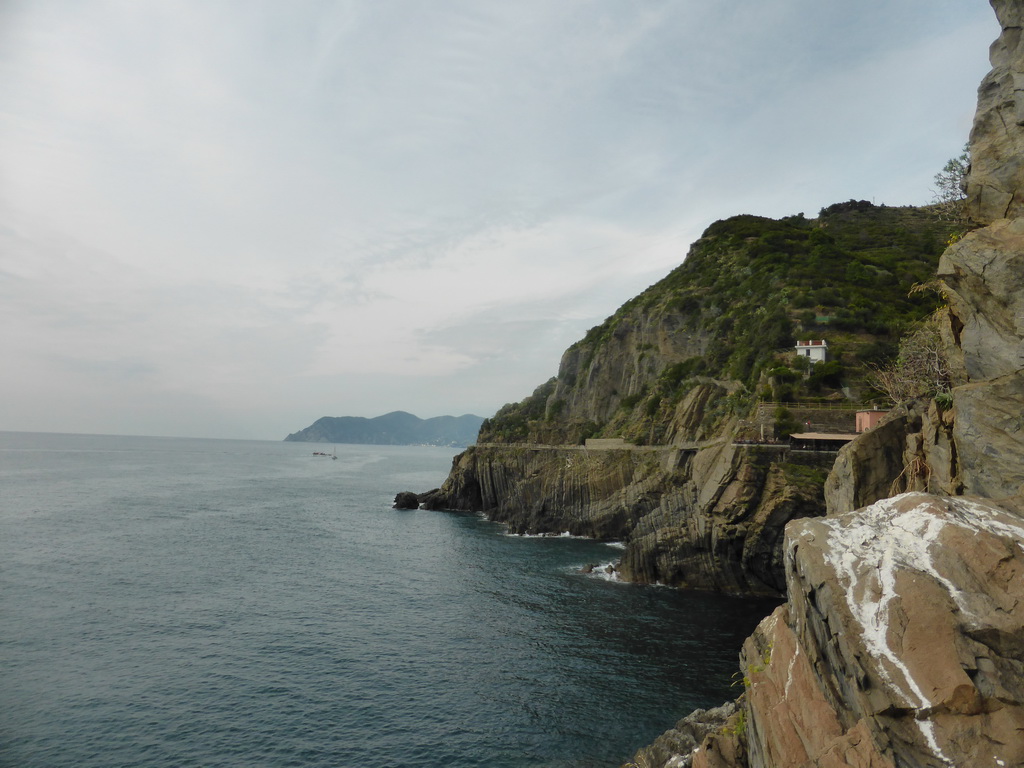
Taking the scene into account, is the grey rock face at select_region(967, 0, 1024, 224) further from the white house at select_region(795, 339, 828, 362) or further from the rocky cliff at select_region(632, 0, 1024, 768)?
the white house at select_region(795, 339, 828, 362)

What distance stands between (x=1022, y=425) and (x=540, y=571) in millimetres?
44850

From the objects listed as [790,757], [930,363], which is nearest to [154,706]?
[790,757]

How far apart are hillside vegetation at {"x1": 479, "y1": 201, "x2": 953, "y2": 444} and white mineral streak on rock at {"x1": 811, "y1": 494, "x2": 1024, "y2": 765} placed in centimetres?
4065

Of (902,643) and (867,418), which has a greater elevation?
(867,418)

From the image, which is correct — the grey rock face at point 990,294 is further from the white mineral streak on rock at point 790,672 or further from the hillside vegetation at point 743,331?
the hillside vegetation at point 743,331

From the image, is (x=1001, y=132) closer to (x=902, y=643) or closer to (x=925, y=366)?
(x=925, y=366)

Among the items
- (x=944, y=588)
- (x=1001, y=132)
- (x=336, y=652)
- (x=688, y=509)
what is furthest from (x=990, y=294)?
(x=688, y=509)

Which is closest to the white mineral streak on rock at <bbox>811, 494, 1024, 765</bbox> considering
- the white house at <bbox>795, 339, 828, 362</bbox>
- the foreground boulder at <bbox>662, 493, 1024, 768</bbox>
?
the foreground boulder at <bbox>662, 493, 1024, 768</bbox>

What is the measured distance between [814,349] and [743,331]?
17.8 metres

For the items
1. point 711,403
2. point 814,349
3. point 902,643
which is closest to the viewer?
point 902,643

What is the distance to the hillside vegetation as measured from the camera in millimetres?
61188

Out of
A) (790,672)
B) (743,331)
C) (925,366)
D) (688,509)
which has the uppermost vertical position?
(743,331)

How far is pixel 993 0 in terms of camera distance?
733 inches

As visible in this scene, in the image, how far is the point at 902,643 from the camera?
1176 cm
